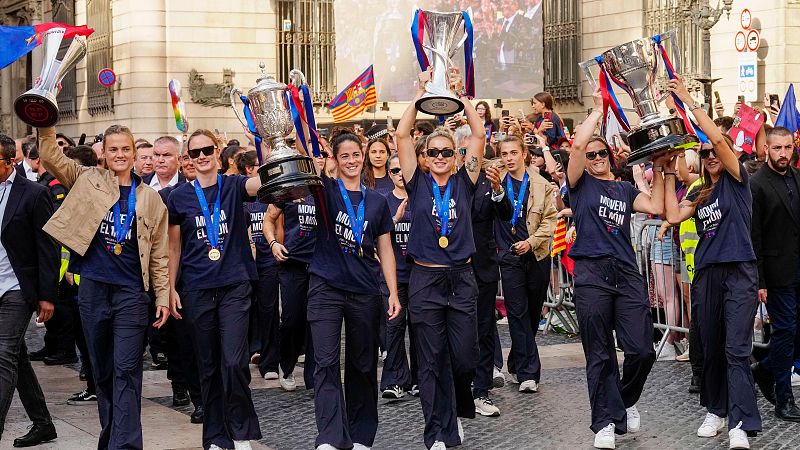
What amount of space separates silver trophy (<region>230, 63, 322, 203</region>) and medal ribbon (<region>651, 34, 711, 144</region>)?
2.45 metres

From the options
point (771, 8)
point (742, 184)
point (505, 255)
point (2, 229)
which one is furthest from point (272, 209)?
point (771, 8)

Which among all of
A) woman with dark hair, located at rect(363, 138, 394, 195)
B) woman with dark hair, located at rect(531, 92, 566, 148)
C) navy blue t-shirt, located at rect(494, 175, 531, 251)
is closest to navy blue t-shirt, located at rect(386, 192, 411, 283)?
woman with dark hair, located at rect(363, 138, 394, 195)

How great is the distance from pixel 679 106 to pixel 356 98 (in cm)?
1215

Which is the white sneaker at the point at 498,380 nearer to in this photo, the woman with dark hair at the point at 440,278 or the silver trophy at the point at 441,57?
the woman with dark hair at the point at 440,278

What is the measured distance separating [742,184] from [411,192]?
232cm

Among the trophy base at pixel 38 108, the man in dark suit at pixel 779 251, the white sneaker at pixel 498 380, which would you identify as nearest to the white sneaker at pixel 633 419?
the man in dark suit at pixel 779 251

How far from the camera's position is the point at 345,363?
8289mm

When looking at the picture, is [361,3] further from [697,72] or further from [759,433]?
A: [759,433]

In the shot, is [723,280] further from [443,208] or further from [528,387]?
[528,387]

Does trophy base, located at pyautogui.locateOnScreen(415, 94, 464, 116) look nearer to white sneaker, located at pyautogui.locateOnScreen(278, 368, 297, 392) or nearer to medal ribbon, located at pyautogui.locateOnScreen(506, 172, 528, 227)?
medal ribbon, located at pyautogui.locateOnScreen(506, 172, 528, 227)

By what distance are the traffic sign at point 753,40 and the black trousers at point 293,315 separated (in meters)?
14.6

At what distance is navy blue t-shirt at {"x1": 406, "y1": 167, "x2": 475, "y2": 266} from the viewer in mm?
8438

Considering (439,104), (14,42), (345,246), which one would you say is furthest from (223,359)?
(14,42)

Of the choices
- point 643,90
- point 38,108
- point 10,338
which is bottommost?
point 10,338
